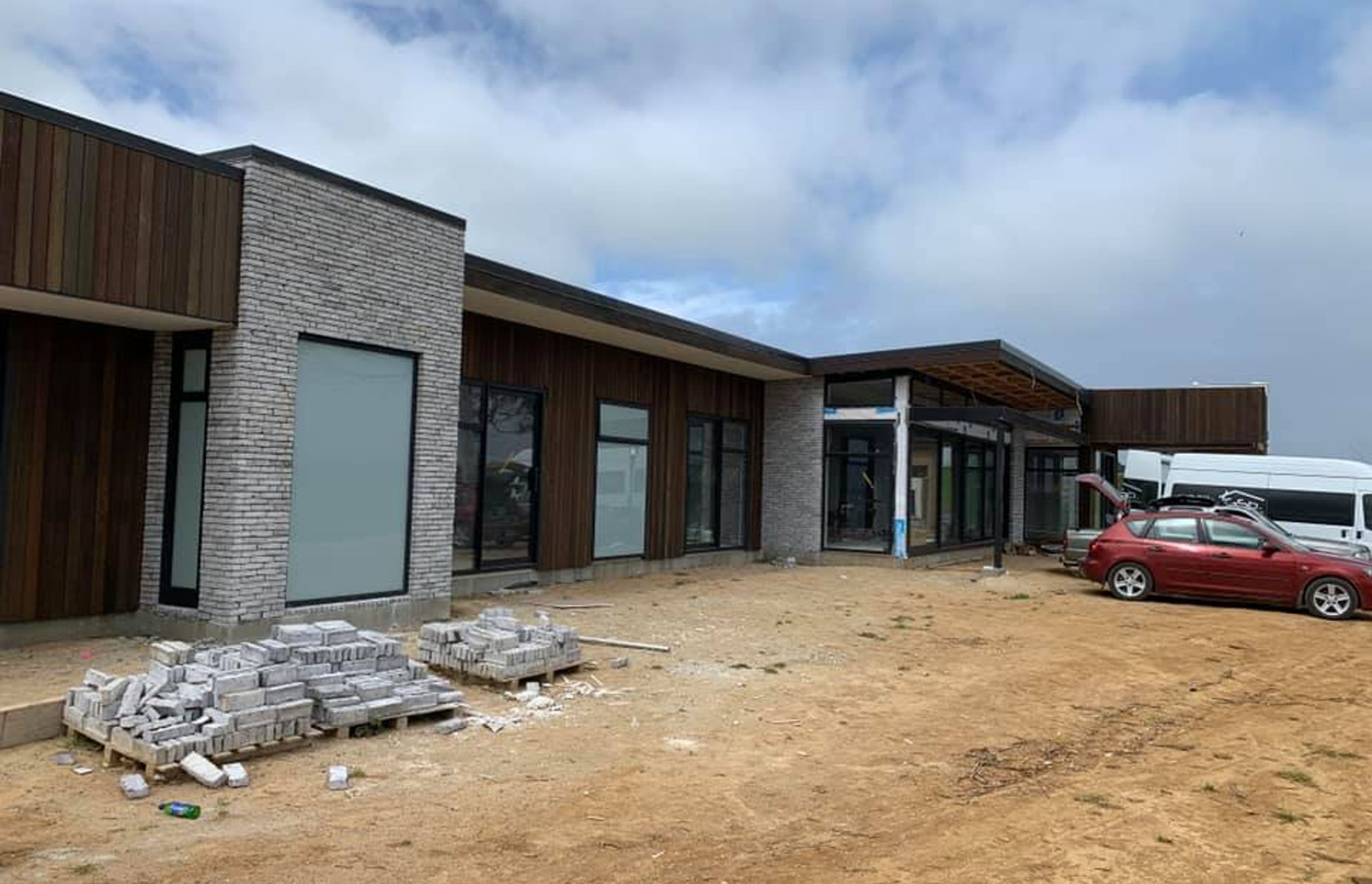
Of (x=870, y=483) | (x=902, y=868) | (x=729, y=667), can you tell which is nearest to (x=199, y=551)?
(x=729, y=667)

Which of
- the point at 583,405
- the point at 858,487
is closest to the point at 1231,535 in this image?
the point at 858,487

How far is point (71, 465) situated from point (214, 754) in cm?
444

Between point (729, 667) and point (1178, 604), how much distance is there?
30.6 ft

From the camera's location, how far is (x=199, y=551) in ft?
29.1

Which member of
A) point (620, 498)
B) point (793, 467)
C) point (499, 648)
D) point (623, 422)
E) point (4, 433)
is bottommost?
point (499, 648)

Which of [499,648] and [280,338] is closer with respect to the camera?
[499,648]

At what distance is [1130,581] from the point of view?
595 inches

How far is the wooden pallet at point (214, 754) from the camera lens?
5512 mm

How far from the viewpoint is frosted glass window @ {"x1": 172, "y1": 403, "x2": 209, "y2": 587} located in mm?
9008

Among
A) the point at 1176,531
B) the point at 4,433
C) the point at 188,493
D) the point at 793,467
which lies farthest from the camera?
the point at 793,467

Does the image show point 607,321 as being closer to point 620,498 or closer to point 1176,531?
point 620,498

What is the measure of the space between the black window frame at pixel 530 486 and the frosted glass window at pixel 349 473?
6.72ft

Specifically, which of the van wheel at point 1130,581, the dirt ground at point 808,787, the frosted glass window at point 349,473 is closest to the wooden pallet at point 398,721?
the dirt ground at point 808,787

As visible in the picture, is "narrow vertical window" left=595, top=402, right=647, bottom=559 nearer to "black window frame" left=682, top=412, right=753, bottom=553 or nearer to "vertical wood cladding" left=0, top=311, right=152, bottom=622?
"black window frame" left=682, top=412, right=753, bottom=553
